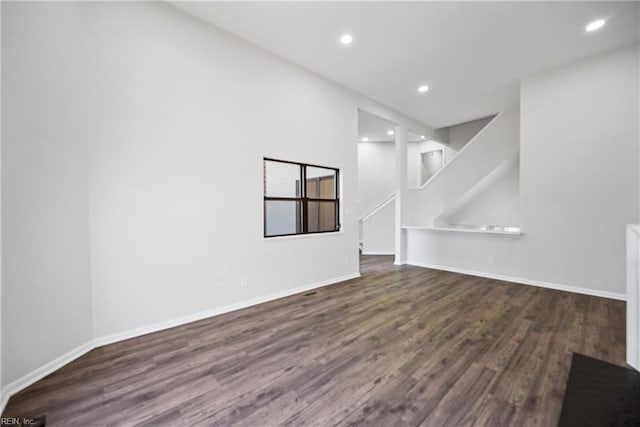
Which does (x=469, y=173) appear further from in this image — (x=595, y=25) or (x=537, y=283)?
(x=595, y=25)

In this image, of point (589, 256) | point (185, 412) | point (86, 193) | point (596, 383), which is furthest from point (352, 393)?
point (589, 256)

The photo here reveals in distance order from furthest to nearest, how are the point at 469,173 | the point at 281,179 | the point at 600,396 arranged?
1. the point at 469,173
2. the point at 281,179
3. the point at 600,396

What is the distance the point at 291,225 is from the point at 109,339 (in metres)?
2.50

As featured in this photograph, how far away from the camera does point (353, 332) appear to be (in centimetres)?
275

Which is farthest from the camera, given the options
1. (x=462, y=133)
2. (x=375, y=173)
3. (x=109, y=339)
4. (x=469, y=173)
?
(x=375, y=173)

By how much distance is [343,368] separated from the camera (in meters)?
2.12

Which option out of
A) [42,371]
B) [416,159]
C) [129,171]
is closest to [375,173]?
[416,159]

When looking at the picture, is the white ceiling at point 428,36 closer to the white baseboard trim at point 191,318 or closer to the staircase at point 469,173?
the staircase at point 469,173

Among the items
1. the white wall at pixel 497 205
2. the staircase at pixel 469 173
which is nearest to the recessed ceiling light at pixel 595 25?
the staircase at pixel 469 173

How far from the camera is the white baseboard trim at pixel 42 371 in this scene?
1.81 m

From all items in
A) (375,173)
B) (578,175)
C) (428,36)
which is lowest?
(578,175)

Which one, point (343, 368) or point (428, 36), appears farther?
point (428, 36)

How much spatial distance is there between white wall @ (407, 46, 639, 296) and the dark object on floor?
256 centimetres

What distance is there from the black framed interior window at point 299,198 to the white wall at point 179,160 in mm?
197
